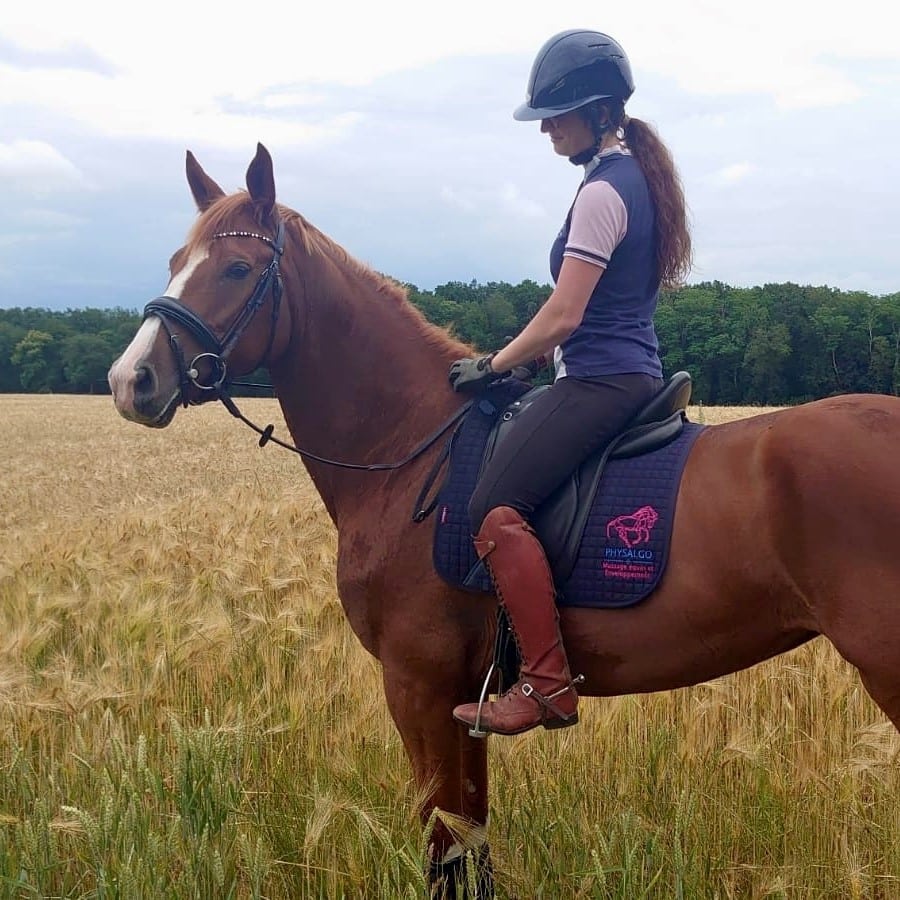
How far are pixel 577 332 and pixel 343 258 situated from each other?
121 cm

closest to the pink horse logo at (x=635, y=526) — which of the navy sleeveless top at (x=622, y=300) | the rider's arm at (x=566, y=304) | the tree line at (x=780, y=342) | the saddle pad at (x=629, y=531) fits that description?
the saddle pad at (x=629, y=531)

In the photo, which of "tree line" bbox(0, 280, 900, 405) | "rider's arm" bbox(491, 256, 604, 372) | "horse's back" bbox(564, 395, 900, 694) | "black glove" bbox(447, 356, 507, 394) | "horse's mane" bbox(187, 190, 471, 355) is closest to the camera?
"horse's back" bbox(564, 395, 900, 694)

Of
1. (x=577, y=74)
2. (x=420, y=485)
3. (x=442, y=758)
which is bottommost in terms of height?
(x=442, y=758)

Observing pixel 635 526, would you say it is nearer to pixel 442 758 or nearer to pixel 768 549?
pixel 768 549

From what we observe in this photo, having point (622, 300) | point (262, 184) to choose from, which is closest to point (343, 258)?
point (262, 184)

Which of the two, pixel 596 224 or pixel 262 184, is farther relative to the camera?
pixel 262 184

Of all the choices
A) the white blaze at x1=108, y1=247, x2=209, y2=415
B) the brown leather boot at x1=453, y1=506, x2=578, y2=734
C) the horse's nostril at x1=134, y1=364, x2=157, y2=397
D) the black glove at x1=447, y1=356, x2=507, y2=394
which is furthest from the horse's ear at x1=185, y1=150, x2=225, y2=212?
the brown leather boot at x1=453, y1=506, x2=578, y2=734

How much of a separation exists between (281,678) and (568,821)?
7.31 feet

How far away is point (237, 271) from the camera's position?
10.7ft

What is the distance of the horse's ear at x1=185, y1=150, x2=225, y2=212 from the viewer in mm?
3629

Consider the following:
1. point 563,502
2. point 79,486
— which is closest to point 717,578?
point 563,502

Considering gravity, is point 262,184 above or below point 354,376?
above

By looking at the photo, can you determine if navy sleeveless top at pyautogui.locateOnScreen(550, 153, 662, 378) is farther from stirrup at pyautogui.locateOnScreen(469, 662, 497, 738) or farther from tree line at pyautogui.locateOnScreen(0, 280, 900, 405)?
tree line at pyautogui.locateOnScreen(0, 280, 900, 405)

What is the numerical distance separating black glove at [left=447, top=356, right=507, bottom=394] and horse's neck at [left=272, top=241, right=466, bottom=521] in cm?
16
